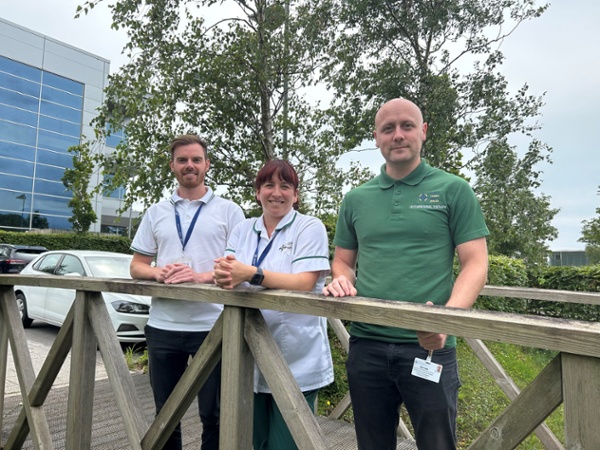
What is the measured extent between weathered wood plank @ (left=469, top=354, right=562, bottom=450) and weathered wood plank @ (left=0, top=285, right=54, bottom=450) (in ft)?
7.97

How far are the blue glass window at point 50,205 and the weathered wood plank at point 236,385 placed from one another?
110ft

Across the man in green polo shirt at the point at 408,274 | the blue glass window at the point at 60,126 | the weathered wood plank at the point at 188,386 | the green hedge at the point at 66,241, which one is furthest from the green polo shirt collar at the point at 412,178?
the blue glass window at the point at 60,126

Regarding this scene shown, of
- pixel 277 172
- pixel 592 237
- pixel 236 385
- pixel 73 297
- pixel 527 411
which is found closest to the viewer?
pixel 527 411

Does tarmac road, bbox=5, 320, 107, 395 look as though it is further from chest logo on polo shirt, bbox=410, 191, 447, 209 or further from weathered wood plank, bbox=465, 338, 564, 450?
chest logo on polo shirt, bbox=410, 191, 447, 209

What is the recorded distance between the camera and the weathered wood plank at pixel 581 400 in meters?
0.98

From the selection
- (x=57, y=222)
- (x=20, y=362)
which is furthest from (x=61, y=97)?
(x=20, y=362)

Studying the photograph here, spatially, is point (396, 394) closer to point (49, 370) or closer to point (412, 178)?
point (412, 178)

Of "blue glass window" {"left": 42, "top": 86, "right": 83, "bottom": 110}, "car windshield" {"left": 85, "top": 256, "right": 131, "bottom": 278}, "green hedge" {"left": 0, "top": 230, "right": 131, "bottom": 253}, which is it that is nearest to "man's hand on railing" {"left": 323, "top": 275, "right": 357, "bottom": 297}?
"car windshield" {"left": 85, "top": 256, "right": 131, "bottom": 278}

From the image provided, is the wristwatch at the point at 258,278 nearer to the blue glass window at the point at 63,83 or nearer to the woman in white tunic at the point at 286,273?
the woman in white tunic at the point at 286,273

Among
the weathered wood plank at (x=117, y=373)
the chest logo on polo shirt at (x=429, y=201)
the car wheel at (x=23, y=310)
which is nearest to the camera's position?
the chest logo on polo shirt at (x=429, y=201)

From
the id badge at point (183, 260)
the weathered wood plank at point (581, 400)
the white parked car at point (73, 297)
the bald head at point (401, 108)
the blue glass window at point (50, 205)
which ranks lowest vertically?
the white parked car at point (73, 297)

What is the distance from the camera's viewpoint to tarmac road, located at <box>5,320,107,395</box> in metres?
5.19

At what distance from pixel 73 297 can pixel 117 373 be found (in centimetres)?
595

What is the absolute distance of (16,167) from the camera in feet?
98.4
